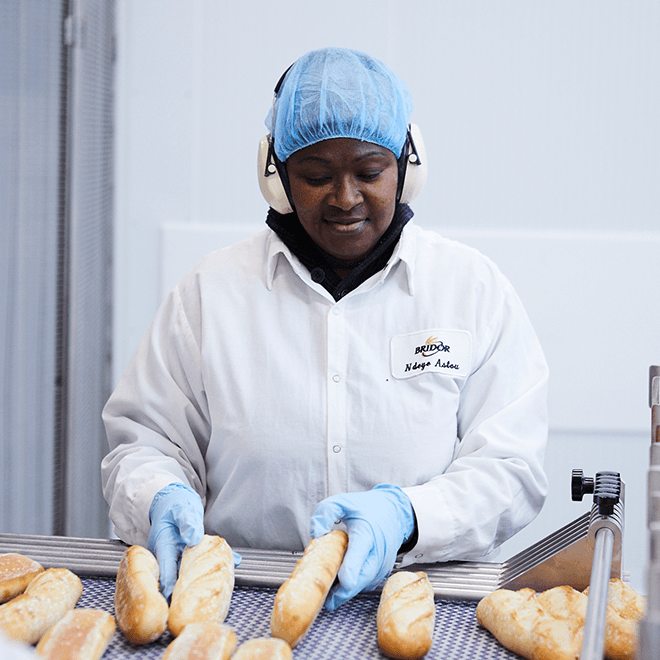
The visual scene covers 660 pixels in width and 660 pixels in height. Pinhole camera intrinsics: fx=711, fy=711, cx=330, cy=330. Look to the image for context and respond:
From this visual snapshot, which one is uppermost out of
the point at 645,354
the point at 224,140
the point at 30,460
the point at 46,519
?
the point at 224,140

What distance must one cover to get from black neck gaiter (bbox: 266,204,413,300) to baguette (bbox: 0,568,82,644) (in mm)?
743

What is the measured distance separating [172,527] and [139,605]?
28 cm

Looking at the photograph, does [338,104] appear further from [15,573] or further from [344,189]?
[15,573]

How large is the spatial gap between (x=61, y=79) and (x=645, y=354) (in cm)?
226

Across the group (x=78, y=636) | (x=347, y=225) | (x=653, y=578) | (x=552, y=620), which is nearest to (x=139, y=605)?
(x=78, y=636)

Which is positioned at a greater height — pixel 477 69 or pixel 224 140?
pixel 477 69

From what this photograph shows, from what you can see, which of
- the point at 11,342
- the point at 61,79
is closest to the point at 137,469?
the point at 11,342

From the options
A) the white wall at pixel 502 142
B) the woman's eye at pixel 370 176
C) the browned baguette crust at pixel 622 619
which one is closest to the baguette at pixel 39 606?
the browned baguette crust at pixel 622 619

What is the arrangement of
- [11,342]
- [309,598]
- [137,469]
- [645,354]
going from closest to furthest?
[309,598], [137,469], [11,342], [645,354]

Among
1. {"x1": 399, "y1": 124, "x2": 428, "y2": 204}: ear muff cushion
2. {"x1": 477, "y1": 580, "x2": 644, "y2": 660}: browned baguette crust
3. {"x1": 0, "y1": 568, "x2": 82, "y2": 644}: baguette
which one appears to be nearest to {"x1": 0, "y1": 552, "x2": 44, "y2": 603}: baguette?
{"x1": 0, "y1": 568, "x2": 82, "y2": 644}: baguette

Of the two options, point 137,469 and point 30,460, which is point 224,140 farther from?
point 137,469

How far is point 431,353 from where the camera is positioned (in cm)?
140

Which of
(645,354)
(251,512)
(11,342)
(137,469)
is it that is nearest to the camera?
(137,469)

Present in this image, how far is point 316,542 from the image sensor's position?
3.48ft
